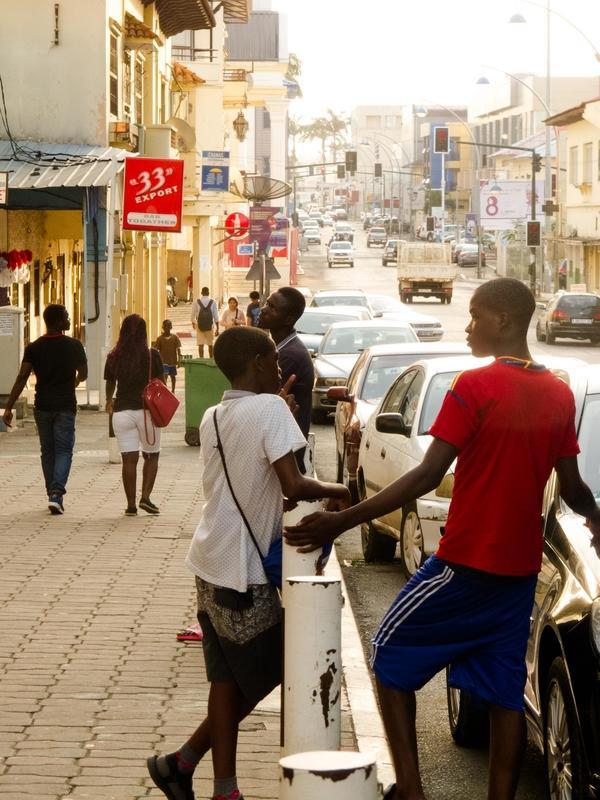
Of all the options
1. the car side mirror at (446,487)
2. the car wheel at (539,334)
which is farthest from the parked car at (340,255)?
the car side mirror at (446,487)

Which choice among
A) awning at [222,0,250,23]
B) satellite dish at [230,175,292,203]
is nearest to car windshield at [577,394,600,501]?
satellite dish at [230,175,292,203]

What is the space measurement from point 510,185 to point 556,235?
4.32 metres

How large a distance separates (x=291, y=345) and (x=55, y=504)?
19.7ft

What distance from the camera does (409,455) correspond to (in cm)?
1074

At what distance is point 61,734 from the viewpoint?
651 cm

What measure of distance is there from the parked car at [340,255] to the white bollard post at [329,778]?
93.9 meters

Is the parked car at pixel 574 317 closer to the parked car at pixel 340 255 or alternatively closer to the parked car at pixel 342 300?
the parked car at pixel 342 300

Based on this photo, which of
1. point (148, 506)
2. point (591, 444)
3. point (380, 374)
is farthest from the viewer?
point (380, 374)

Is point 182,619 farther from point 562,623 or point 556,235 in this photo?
point 556,235

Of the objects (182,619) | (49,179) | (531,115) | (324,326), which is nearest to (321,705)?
(182,619)

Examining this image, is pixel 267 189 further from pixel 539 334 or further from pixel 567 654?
pixel 567 654

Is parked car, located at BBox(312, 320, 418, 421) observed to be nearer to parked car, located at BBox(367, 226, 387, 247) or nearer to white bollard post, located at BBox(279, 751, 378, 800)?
white bollard post, located at BBox(279, 751, 378, 800)

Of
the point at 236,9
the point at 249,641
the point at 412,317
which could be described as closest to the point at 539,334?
the point at 412,317

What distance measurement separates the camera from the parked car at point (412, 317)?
3712 cm
